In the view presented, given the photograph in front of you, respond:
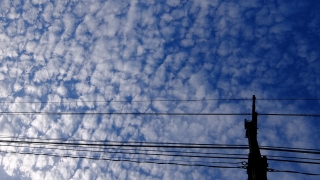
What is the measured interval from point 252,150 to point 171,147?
329 cm

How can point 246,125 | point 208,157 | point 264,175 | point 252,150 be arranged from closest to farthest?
Answer: point 264,175 < point 252,150 < point 208,157 < point 246,125

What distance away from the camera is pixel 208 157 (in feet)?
40.6

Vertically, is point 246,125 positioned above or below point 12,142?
above

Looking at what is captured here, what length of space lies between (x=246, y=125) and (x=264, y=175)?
2996 millimetres

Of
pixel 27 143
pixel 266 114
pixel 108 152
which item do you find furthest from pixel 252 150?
pixel 27 143

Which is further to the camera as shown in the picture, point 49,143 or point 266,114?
point 266,114

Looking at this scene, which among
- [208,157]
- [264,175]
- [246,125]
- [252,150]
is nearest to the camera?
[264,175]

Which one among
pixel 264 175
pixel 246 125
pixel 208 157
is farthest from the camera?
pixel 246 125

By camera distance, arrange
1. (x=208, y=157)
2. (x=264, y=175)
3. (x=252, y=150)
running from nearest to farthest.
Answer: (x=264, y=175) < (x=252, y=150) < (x=208, y=157)

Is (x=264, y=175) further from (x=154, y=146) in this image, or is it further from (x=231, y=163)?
(x=154, y=146)

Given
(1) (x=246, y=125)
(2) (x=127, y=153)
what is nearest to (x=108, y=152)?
(2) (x=127, y=153)

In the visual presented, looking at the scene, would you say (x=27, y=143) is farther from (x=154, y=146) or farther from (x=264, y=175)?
(x=264, y=175)

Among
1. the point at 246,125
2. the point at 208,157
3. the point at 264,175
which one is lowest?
the point at 264,175

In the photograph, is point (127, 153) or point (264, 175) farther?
point (127, 153)
